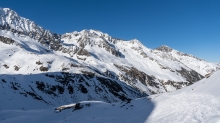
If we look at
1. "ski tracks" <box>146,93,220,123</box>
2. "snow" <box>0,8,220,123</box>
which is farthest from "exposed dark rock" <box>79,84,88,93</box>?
"ski tracks" <box>146,93,220,123</box>

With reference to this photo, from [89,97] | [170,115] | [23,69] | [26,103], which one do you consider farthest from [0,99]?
[23,69]

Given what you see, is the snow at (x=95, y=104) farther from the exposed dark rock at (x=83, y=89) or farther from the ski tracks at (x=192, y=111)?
the exposed dark rock at (x=83, y=89)

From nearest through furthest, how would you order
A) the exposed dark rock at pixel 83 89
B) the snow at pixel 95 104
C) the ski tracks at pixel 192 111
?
the ski tracks at pixel 192 111
the snow at pixel 95 104
the exposed dark rock at pixel 83 89

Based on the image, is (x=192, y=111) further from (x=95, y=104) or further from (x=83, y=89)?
(x=83, y=89)

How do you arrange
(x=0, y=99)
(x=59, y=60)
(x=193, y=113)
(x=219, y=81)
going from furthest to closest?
(x=59, y=60)
(x=0, y=99)
(x=219, y=81)
(x=193, y=113)

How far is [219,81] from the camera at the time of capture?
1179 inches

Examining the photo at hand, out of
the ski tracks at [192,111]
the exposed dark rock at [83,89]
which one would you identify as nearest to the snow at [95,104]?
the ski tracks at [192,111]

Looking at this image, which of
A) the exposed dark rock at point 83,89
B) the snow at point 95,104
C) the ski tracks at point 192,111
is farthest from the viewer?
the exposed dark rock at point 83,89

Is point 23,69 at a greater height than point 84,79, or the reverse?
point 23,69

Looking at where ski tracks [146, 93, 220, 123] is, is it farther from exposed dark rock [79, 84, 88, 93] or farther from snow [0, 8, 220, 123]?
exposed dark rock [79, 84, 88, 93]

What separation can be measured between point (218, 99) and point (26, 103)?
67.6 metres

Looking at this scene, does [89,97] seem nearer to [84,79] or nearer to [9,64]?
[84,79]

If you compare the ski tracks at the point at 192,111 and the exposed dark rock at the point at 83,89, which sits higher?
the exposed dark rock at the point at 83,89

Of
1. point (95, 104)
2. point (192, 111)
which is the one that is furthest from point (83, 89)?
point (192, 111)
